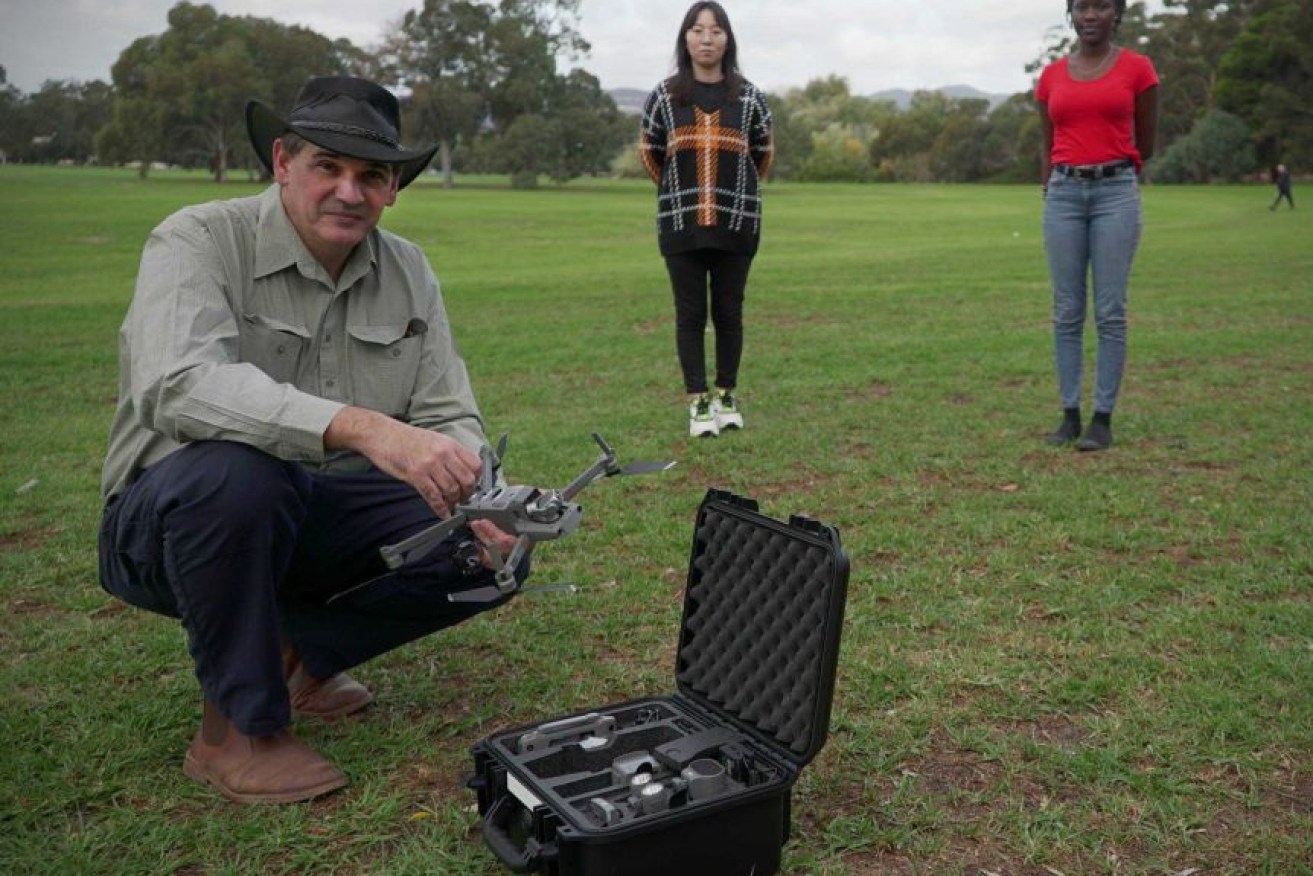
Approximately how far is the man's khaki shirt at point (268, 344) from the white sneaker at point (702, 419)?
148 inches

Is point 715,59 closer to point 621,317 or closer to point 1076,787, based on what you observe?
point 1076,787

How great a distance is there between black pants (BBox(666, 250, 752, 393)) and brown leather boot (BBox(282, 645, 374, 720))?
4092mm

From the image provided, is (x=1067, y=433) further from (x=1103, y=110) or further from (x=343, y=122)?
(x=343, y=122)

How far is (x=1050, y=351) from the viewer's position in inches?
415

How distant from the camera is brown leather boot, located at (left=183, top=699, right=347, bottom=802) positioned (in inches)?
118

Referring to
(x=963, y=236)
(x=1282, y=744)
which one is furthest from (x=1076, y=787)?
(x=963, y=236)

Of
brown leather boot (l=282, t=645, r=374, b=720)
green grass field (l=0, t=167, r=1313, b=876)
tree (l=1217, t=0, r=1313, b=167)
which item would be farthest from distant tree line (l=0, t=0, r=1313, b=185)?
brown leather boot (l=282, t=645, r=374, b=720)

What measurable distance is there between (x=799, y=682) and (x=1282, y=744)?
1449mm

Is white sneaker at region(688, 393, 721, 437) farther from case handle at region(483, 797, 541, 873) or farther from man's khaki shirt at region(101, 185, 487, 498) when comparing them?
case handle at region(483, 797, 541, 873)

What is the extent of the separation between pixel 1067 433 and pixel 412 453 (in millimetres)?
5236

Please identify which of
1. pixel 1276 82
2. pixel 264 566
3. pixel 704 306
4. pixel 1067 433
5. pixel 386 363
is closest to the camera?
pixel 264 566

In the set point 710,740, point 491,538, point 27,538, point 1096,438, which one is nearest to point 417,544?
point 491,538

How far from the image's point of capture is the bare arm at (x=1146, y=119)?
6551mm

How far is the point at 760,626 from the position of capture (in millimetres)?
2990
